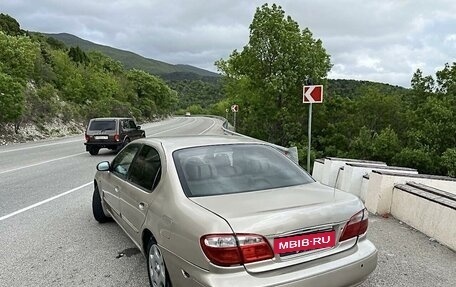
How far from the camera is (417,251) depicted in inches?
191

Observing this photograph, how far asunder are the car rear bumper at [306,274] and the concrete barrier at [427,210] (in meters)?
2.31

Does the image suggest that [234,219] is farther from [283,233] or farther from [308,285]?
[308,285]

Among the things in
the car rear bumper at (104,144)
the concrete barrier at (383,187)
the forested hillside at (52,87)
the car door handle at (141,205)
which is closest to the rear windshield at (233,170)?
the car door handle at (141,205)

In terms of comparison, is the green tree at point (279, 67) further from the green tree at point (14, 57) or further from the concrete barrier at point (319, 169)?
the concrete barrier at point (319, 169)

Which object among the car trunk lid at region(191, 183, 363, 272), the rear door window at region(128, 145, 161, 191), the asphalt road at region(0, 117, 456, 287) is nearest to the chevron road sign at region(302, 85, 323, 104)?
the asphalt road at region(0, 117, 456, 287)

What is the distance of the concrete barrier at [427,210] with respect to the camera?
16.3 feet

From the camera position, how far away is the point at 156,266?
3549 mm

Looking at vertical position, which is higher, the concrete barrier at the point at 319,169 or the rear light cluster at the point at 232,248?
the rear light cluster at the point at 232,248

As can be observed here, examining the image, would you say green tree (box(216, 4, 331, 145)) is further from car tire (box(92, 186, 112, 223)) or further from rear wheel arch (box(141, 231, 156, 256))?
rear wheel arch (box(141, 231, 156, 256))

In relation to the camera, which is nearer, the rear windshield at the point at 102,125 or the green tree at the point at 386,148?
the rear windshield at the point at 102,125

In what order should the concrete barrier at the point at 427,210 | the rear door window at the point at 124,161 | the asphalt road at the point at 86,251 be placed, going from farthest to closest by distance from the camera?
1. the concrete barrier at the point at 427,210
2. the rear door window at the point at 124,161
3. the asphalt road at the point at 86,251

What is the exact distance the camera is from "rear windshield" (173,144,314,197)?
345 cm

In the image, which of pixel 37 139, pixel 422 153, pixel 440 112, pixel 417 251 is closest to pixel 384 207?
pixel 417 251

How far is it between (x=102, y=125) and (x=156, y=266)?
14.8 metres
